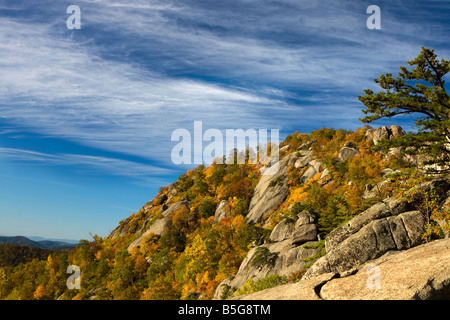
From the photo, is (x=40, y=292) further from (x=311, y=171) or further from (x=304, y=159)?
(x=304, y=159)

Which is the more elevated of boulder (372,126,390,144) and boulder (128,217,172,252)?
boulder (372,126,390,144)

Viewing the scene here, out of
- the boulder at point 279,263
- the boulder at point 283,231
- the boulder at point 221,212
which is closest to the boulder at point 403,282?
the boulder at point 279,263

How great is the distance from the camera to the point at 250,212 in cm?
8138

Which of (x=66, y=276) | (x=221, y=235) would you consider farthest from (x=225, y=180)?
(x=66, y=276)

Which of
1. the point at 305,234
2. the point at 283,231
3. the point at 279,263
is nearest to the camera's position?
the point at 279,263

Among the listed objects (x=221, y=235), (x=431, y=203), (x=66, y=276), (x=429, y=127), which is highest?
(x=429, y=127)

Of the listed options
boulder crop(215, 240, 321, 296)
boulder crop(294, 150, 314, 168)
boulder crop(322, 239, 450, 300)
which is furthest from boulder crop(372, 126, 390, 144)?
boulder crop(322, 239, 450, 300)

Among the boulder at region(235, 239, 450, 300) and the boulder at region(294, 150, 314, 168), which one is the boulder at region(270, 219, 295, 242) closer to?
the boulder at region(235, 239, 450, 300)

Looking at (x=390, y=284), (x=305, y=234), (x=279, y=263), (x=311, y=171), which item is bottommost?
(x=279, y=263)

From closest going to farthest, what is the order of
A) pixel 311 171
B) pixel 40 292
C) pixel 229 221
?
pixel 311 171
pixel 229 221
pixel 40 292

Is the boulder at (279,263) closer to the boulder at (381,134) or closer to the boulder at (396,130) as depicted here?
the boulder at (381,134)

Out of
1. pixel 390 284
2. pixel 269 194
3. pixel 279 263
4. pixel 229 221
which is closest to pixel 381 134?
pixel 269 194
